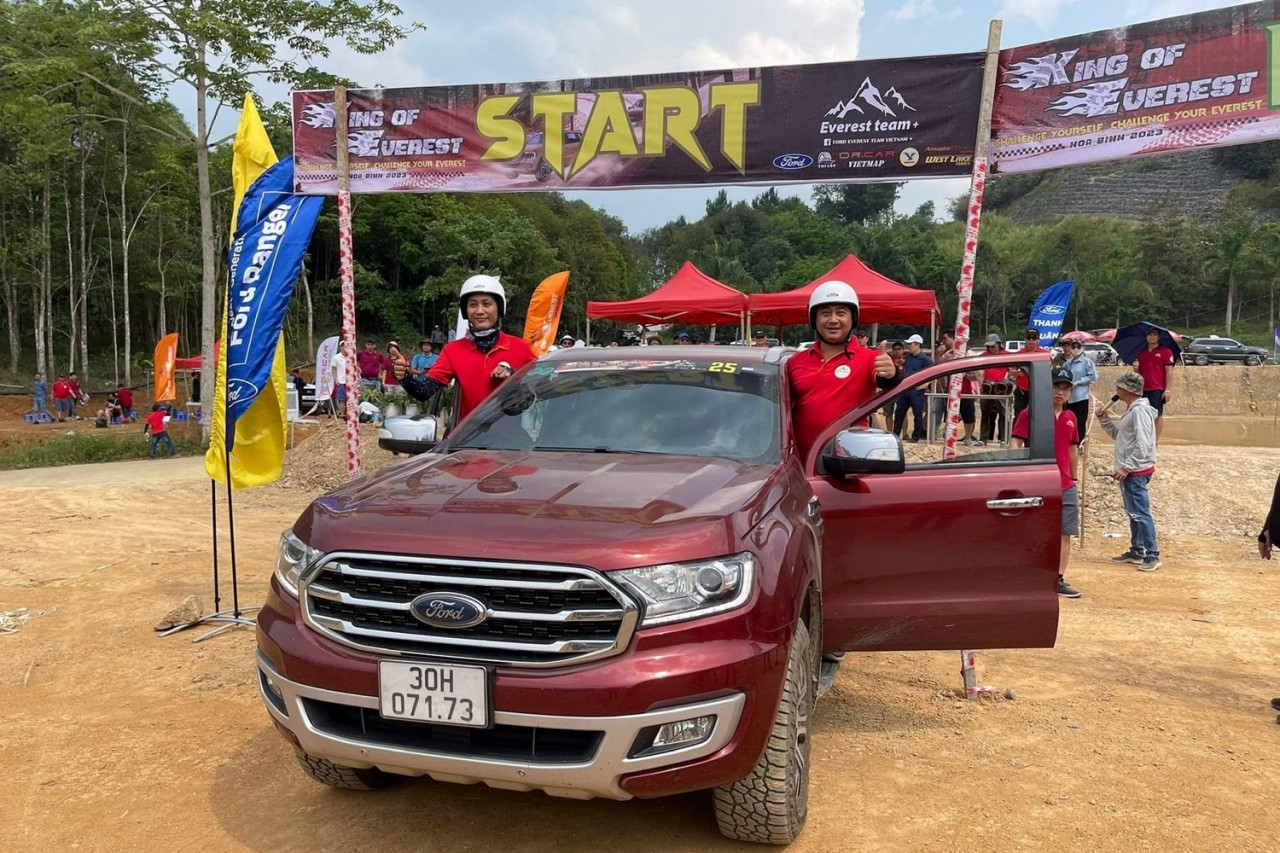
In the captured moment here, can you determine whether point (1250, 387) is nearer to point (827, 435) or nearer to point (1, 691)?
point (827, 435)

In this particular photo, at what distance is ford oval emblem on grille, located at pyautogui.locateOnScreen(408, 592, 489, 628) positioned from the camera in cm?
258

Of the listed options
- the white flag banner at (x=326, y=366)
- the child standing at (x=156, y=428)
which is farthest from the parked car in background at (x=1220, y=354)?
the child standing at (x=156, y=428)

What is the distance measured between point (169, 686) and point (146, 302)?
45.1 meters

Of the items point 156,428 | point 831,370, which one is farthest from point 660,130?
point 156,428

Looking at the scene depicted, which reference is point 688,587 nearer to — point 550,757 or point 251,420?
point 550,757

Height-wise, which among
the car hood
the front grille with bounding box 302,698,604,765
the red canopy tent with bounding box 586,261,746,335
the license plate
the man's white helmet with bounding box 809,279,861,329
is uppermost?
the red canopy tent with bounding box 586,261,746,335

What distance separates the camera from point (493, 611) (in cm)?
258

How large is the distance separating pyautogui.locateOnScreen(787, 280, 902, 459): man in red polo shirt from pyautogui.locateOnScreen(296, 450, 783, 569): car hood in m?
1.16

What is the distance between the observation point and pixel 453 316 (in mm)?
52531

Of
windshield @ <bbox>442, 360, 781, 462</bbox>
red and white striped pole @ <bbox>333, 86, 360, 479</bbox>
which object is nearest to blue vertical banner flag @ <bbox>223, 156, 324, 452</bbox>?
red and white striped pole @ <bbox>333, 86, 360, 479</bbox>

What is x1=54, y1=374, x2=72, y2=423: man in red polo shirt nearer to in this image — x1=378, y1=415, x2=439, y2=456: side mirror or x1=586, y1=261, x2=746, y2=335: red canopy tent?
x1=586, y1=261, x2=746, y2=335: red canopy tent

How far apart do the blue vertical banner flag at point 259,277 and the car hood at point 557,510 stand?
9.20ft

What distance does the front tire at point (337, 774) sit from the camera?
131 inches

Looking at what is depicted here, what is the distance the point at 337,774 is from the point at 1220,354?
47.6 m
